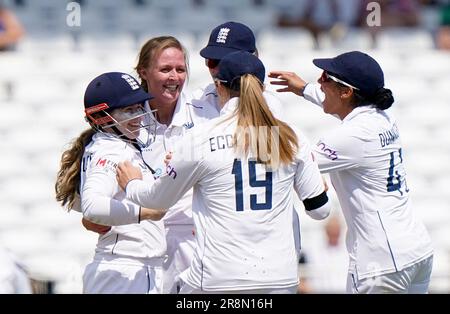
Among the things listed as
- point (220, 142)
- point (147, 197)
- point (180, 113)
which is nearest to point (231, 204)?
point (220, 142)

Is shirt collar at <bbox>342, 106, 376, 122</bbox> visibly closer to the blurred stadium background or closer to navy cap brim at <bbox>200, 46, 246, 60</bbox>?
navy cap brim at <bbox>200, 46, 246, 60</bbox>

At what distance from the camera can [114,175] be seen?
5.50 meters

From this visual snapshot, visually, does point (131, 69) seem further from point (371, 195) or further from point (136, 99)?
point (371, 195)

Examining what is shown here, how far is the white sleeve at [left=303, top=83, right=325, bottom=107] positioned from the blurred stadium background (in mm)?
3803

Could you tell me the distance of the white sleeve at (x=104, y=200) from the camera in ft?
17.6

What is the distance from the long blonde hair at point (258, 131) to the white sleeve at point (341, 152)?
554 millimetres

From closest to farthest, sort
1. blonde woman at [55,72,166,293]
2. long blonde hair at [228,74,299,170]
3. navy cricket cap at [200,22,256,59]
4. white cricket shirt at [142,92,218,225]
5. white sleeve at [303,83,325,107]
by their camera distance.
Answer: long blonde hair at [228,74,299,170]
blonde woman at [55,72,166,293]
white cricket shirt at [142,92,218,225]
navy cricket cap at [200,22,256,59]
white sleeve at [303,83,325,107]

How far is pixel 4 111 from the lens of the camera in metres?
11.0

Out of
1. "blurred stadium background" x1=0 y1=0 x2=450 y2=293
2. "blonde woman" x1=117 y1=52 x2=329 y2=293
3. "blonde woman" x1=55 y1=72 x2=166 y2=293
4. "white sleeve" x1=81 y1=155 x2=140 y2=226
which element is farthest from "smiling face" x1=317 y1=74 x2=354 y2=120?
"blurred stadium background" x1=0 y1=0 x2=450 y2=293

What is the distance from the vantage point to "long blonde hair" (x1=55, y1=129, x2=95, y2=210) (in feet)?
18.9

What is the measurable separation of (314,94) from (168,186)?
1.40 metres

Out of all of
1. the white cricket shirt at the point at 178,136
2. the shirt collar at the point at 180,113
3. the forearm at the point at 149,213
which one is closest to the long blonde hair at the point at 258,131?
the forearm at the point at 149,213

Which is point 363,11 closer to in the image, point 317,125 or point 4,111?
point 317,125
